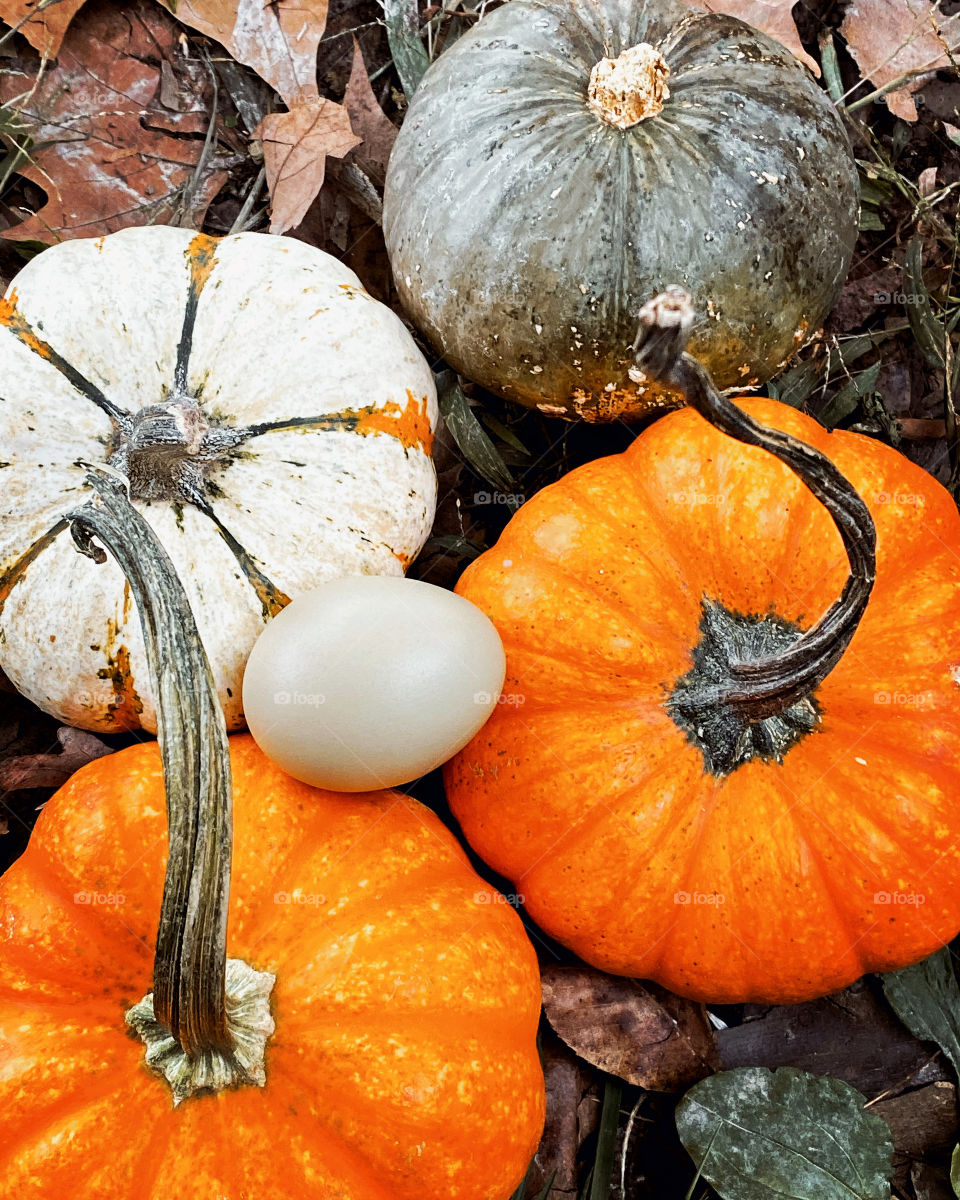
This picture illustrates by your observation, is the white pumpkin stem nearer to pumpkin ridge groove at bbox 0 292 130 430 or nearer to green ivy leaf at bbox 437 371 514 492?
green ivy leaf at bbox 437 371 514 492

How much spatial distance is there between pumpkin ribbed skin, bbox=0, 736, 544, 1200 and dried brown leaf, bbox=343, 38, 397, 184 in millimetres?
1476

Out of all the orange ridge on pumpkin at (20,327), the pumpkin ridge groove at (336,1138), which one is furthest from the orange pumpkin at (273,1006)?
the orange ridge on pumpkin at (20,327)

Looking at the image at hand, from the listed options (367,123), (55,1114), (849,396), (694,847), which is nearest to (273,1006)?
(55,1114)

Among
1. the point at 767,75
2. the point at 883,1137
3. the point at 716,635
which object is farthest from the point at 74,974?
the point at 767,75

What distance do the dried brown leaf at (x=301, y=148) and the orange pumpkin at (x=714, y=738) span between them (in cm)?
97

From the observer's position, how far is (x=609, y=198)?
69.7 inches

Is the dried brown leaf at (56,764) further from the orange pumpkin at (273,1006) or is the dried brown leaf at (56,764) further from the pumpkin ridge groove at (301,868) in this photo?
the pumpkin ridge groove at (301,868)

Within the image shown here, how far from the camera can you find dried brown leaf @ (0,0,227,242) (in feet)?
7.70

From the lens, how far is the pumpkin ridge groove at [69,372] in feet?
5.71

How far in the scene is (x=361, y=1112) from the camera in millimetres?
1428

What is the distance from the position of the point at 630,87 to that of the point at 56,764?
1668mm

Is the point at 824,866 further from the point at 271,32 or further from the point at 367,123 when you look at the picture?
the point at 271,32

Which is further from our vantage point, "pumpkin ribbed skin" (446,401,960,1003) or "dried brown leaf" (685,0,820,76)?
"dried brown leaf" (685,0,820,76)

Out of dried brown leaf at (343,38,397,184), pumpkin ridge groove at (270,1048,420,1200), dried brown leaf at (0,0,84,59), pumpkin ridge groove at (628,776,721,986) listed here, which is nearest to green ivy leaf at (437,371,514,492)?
dried brown leaf at (343,38,397,184)
